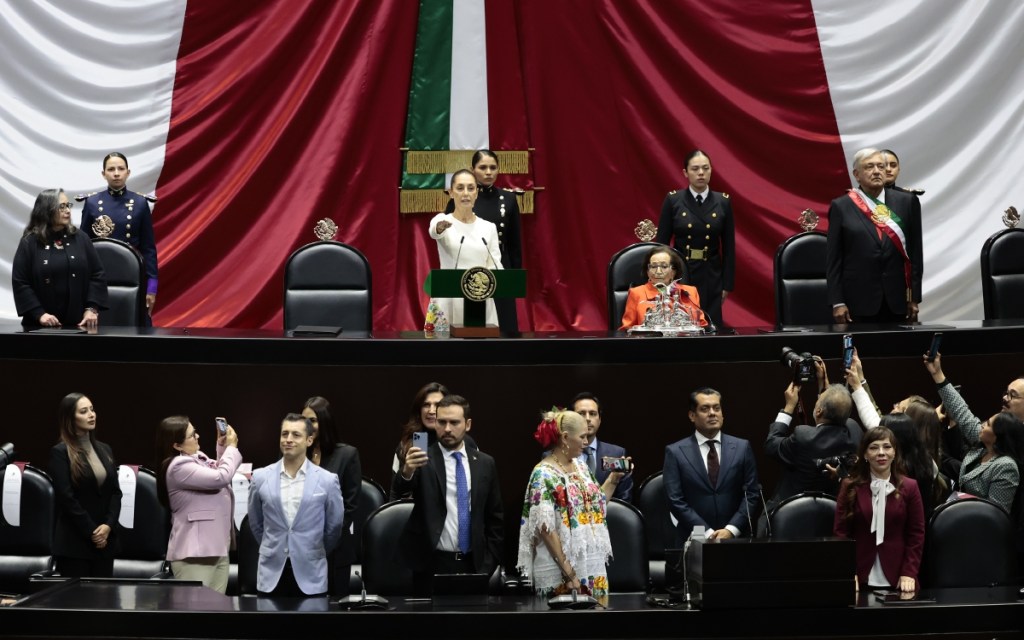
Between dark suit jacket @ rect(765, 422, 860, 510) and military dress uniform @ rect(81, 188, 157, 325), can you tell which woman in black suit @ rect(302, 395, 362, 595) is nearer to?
dark suit jacket @ rect(765, 422, 860, 510)

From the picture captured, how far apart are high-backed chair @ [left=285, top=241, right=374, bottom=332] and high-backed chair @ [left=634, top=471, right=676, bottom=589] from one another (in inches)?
79.9

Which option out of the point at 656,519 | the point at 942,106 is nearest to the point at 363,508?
the point at 656,519

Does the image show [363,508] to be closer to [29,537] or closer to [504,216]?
[29,537]

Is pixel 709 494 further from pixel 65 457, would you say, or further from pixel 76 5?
pixel 76 5

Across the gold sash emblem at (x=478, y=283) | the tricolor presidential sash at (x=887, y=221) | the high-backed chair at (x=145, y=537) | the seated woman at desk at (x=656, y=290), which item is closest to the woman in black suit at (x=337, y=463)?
the high-backed chair at (x=145, y=537)

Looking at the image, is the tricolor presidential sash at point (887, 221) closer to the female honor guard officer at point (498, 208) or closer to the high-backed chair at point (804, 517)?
the female honor guard officer at point (498, 208)

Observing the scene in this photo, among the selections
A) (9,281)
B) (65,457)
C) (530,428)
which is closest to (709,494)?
(530,428)

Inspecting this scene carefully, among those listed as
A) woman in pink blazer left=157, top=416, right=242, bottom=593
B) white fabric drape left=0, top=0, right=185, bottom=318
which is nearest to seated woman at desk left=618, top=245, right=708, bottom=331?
woman in pink blazer left=157, top=416, right=242, bottom=593

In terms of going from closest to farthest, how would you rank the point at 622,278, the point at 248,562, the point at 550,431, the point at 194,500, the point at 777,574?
the point at 777,574
the point at 550,431
the point at 248,562
the point at 194,500
the point at 622,278

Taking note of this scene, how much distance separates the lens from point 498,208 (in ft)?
28.1

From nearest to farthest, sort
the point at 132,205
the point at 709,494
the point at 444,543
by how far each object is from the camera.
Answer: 1. the point at 444,543
2. the point at 709,494
3. the point at 132,205

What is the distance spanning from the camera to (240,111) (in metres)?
10.3

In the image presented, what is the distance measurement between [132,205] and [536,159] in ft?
9.54

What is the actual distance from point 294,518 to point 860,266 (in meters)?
3.37
